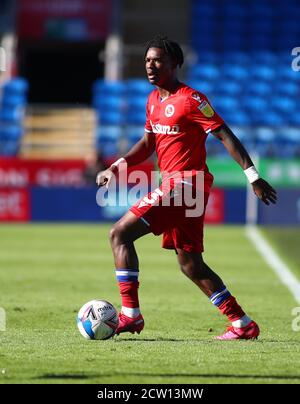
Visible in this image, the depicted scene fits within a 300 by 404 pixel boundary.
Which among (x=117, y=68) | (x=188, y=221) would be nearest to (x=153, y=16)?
(x=117, y=68)

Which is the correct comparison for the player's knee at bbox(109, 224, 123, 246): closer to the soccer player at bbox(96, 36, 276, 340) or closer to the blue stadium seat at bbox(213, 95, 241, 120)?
the soccer player at bbox(96, 36, 276, 340)

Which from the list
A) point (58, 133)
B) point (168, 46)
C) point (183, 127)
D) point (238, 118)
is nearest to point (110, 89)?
point (58, 133)

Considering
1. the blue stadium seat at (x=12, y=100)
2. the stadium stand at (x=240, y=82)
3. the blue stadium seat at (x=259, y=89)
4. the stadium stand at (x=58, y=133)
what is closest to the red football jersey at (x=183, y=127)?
the stadium stand at (x=240, y=82)

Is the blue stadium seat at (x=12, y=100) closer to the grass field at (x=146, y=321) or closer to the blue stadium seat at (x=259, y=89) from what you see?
the blue stadium seat at (x=259, y=89)

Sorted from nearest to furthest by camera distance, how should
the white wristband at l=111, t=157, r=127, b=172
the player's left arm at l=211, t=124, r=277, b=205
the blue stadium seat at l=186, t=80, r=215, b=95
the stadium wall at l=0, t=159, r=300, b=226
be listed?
the player's left arm at l=211, t=124, r=277, b=205 → the white wristband at l=111, t=157, r=127, b=172 → the stadium wall at l=0, t=159, r=300, b=226 → the blue stadium seat at l=186, t=80, r=215, b=95

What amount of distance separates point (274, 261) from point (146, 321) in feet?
20.1

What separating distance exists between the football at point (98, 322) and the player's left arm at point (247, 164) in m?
1.51

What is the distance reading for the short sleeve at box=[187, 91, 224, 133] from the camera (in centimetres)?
782

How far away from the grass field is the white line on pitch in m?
0.14

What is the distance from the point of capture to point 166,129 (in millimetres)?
8094

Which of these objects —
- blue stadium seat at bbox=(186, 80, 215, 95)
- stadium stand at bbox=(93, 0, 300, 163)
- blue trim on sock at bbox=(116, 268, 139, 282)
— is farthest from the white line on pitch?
blue stadium seat at bbox=(186, 80, 215, 95)

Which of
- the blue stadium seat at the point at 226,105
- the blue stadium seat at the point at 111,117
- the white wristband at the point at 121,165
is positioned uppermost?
the white wristband at the point at 121,165

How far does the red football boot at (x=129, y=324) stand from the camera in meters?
8.07

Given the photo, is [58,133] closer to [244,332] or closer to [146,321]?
[146,321]
